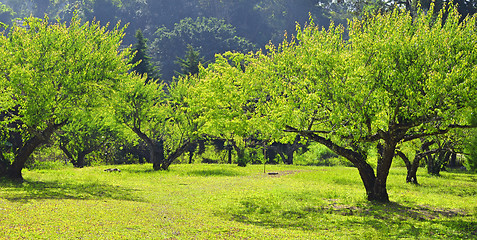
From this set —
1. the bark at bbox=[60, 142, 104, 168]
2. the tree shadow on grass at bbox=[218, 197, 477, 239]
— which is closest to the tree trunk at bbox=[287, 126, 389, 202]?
the tree shadow on grass at bbox=[218, 197, 477, 239]

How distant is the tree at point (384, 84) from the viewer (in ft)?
52.1

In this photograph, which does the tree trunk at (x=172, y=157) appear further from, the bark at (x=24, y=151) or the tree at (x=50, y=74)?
the bark at (x=24, y=151)

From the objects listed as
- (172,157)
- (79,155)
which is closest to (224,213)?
(172,157)

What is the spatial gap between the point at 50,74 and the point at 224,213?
1418cm

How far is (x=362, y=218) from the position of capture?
17.2 m

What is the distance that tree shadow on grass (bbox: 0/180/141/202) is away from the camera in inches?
774

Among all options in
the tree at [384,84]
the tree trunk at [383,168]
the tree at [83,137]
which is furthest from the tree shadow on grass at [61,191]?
the tree at [83,137]

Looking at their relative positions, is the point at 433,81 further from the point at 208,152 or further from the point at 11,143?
the point at 208,152

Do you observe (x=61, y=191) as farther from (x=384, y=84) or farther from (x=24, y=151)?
(x=384, y=84)

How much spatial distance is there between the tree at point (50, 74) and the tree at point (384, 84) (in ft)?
35.0

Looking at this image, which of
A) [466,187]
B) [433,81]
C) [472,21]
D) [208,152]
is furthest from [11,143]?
[208,152]

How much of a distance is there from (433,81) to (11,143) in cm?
2707

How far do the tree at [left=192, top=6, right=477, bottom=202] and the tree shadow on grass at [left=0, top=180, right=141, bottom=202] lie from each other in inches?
328

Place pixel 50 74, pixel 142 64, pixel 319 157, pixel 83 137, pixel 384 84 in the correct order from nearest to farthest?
pixel 384 84 → pixel 50 74 → pixel 83 137 → pixel 319 157 → pixel 142 64
